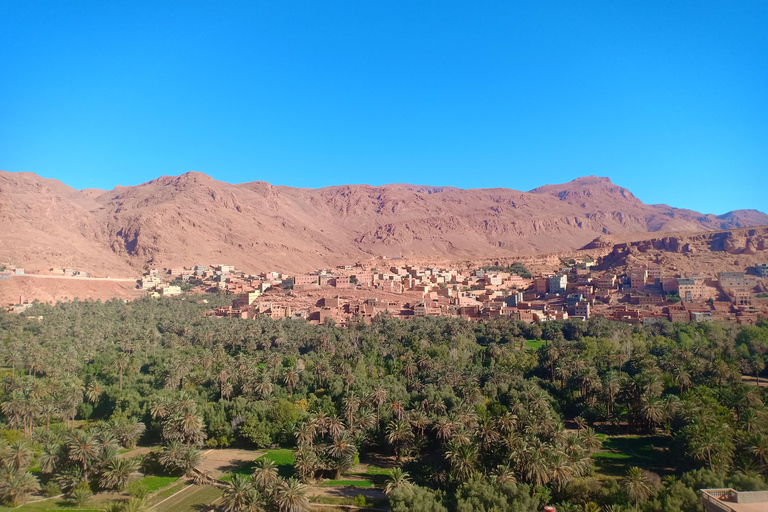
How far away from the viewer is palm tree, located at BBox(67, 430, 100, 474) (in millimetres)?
24047

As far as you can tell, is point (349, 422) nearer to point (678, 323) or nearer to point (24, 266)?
point (678, 323)

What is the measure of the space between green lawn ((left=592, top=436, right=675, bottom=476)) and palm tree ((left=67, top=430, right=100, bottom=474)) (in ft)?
78.7

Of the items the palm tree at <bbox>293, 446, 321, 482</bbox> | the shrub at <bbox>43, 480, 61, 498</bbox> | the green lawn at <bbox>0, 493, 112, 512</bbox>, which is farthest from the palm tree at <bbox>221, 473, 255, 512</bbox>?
the shrub at <bbox>43, 480, 61, 498</bbox>

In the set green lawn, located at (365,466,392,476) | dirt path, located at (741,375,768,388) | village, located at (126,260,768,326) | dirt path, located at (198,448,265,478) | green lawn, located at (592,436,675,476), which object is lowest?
dirt path, located at (198,448,265,478)

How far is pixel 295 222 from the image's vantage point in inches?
6447

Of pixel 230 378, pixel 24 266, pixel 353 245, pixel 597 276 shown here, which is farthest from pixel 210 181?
pixel 230 378

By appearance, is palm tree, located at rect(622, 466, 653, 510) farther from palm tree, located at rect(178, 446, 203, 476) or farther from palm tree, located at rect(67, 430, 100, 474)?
palm tree, located at rect(67, 430, 100, 474)

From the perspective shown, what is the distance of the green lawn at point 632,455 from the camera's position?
2581cm

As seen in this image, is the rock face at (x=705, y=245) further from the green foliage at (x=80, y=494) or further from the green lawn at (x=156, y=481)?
the green foliage at (x=80, y=494)

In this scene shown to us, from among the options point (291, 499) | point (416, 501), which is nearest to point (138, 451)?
point (291, 499)

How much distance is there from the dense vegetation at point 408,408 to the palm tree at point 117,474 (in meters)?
0.08

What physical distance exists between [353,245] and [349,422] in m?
134

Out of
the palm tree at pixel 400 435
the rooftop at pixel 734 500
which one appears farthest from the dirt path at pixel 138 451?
the rooftop at pixel 734 500

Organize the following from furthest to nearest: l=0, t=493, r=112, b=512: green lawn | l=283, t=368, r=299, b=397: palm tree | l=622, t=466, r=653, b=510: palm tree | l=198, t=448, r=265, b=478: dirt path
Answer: l=283, t=368, r=299, b=397: palm tree < l=198, t=448, r=265, b=478: dirt path < l=0, t=493, r=112, b=512: green lawn < l=622, t=466, r=653, b=510: palm tree
